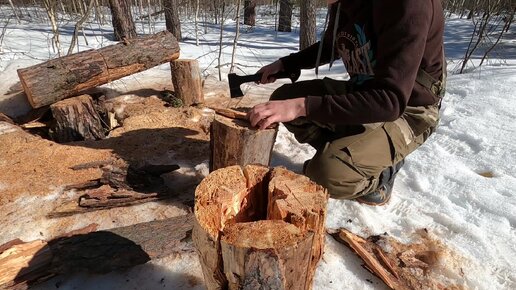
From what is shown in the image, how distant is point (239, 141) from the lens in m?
1.93

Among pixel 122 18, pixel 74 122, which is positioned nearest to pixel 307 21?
pixel 122 18

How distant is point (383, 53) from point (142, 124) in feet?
8.27

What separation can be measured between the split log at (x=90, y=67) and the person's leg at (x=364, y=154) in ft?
8.68

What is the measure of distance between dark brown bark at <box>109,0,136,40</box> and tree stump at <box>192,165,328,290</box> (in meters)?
6.15

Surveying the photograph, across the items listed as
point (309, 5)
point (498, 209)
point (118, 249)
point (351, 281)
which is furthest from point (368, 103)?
point (309, 5)

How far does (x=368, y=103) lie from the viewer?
61.7 inches

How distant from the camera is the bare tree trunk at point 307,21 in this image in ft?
19.7

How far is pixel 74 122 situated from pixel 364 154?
2668 millimetres

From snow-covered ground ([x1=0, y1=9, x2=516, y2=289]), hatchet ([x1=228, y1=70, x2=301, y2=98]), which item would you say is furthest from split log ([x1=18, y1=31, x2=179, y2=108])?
hatchet ([x1=228, y1=70, x2=301, y2=98])

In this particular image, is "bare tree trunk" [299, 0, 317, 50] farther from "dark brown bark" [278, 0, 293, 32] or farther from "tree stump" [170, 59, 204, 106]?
"dark brown bark" [278, 0, 293, 32]

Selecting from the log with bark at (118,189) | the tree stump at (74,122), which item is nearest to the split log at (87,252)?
the log with bark at (118,189)

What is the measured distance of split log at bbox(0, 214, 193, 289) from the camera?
63.9 inches

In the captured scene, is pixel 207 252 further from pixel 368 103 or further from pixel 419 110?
pixel 419 110

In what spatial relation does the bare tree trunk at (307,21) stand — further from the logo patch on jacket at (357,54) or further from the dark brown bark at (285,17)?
the logo patch on jacket at (357,54)
